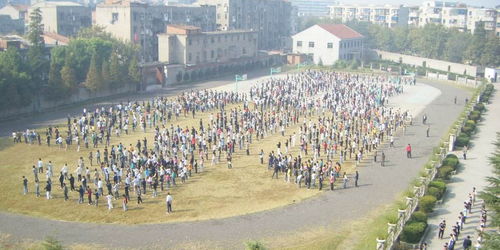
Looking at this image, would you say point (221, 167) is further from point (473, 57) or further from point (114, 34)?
point (473, 57)

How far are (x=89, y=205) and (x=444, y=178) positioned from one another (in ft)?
60.7

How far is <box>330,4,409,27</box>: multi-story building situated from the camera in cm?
13801

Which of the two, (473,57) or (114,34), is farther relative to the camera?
(473,57)

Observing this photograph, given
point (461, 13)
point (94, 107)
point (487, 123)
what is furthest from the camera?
point (461, 13)

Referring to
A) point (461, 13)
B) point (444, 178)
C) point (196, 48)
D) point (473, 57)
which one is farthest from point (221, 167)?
point (461, 13)

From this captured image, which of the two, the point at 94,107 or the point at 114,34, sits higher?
the point at 114,34

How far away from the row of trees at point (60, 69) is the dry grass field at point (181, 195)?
38.8 ft

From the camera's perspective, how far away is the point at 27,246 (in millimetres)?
19625

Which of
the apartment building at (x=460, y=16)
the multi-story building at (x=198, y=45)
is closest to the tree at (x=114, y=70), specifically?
the multi-story building at (x=198, y=45)

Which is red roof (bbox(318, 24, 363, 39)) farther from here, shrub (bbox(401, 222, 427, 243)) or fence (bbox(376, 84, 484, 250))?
shrub (bbox(401, 222, 427, 243))

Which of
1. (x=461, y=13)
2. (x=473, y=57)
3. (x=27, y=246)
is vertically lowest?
(x=27, y=246)

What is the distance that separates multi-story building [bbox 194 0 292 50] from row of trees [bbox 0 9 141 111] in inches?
1285

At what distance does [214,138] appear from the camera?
115ft

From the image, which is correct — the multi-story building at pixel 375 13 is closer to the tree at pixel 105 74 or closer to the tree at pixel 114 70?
the tree at pixel 114 70
